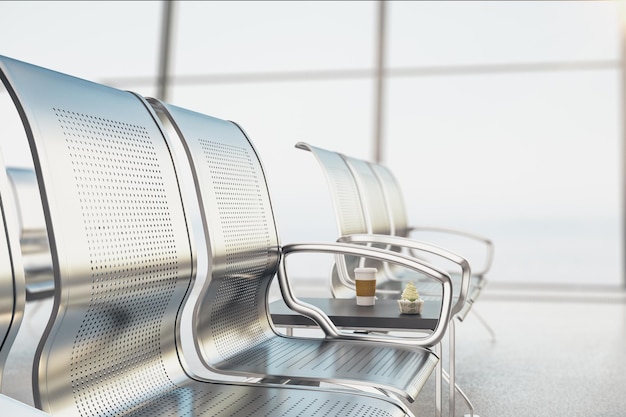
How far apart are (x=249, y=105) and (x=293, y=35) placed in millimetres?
772

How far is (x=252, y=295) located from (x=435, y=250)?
0.59 m

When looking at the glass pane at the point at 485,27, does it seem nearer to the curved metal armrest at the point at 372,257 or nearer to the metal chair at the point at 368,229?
the metal chair at the point at 368,229

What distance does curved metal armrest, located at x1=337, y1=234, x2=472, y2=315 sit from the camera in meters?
1.79

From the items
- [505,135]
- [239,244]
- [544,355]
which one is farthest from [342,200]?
[505,135]

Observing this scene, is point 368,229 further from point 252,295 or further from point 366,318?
point 252,295

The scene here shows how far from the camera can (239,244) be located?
158 centimetres

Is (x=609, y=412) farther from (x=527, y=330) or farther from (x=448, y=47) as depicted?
(x=448, y=47)

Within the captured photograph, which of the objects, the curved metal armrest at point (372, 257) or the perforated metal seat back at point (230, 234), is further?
the curved metal armrest at point (372, 257)

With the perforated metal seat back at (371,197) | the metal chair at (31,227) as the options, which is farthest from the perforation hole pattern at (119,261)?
the metal chair at (31,227)

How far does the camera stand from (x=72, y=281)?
102 centimetres

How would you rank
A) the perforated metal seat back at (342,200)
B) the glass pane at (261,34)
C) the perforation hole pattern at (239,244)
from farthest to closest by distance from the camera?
the glass pane at (261,34) → the perforated metal seat back at (342,200) → the perforation hole pattern at (239,244)

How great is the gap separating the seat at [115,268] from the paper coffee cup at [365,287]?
0.72 metres

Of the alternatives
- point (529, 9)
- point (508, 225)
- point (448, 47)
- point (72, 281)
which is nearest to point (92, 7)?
point (448, 47)

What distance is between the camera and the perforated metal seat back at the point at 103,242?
3.32 feet
